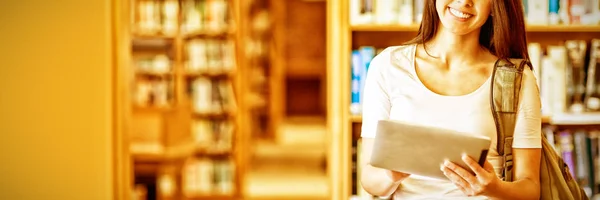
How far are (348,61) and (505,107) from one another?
82cm

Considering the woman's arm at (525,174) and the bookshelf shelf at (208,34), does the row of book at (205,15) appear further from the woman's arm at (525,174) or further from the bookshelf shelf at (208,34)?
the woman's arm at (525,174)

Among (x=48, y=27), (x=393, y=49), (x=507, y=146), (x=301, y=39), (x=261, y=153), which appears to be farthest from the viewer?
(x=301, y=39)

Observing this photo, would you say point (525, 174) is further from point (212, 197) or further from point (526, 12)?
point (212, 197)

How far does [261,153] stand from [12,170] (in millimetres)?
6855

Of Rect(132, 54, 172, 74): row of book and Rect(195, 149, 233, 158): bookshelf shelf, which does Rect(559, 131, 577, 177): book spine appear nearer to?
Rect(195, 149, 233, 158): bookshelf shelf

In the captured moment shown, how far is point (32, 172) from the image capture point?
9.91ft

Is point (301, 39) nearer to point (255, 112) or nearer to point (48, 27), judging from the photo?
point (255, 112)

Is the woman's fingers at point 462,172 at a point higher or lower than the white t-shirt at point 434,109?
lower

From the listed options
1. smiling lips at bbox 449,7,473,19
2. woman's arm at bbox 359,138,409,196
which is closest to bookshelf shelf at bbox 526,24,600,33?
smiling lips at bbox 449,7,473,19

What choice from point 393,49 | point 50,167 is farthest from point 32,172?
point 393,49

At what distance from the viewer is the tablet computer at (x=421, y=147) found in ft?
6.32

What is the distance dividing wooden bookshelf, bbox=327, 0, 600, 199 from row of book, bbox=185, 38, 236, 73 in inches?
126

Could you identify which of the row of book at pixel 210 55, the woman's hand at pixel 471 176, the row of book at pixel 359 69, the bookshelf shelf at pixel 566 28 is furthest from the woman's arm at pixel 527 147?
the row of book at pixel 210 55

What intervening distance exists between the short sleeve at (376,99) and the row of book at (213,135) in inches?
158
